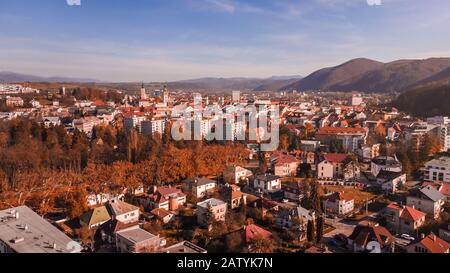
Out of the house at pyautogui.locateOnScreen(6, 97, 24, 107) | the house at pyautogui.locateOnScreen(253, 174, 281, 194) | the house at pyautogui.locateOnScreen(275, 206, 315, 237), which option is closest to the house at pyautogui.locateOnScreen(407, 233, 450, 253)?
the house at pyautogui.locateOnScreen(275, 206, 315, 237)

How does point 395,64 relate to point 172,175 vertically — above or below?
above

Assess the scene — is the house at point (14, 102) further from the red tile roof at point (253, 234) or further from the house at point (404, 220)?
the house at point (404, 220)

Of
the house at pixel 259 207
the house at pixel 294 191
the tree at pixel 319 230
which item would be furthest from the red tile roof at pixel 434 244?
the house at pixel 294 191

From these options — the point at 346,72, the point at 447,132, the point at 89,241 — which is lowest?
the point at 89,241

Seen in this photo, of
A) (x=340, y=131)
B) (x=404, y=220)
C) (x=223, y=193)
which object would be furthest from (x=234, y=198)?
(x=340, y=131)

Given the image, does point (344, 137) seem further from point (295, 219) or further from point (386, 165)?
point (295, 219)

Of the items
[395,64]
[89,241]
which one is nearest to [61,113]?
[89,241]
